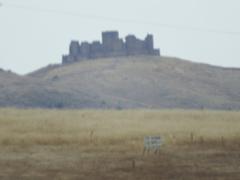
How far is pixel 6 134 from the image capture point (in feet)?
108

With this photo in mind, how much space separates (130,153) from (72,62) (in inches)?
5328

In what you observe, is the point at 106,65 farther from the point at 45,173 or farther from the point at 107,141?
the point at 45,173

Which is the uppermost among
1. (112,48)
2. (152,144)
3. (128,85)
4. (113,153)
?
(112,48)

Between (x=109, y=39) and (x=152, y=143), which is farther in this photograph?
(x=109, y=39)

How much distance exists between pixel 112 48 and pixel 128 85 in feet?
139

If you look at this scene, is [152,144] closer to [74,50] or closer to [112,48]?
[112,48]

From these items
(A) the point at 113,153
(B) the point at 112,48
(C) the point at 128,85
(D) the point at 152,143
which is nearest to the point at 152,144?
(D) the point at 152,143

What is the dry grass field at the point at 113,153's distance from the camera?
68.7 feet

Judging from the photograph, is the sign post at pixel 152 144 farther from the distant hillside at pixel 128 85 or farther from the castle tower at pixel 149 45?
the castle tower at pixel 149 45

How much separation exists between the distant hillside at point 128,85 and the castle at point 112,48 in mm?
4279

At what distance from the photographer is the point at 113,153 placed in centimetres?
2648

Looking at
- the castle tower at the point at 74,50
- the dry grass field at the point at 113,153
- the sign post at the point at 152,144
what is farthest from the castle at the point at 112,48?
the sign post at the point at 152,144

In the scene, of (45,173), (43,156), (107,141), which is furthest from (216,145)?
(45,173)

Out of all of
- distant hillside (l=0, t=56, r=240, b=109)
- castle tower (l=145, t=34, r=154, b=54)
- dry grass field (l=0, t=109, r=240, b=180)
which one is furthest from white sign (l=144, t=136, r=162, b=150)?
castle tower (l=145, t=34, r=154, b=54)
